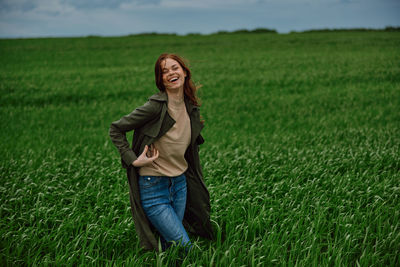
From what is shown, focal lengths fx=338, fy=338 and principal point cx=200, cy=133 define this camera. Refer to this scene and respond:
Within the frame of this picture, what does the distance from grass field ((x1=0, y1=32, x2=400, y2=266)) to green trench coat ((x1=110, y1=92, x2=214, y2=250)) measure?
42 cm

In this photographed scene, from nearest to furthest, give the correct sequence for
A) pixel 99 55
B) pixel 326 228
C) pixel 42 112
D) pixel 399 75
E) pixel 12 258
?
pixel 12 258, pixel 326 228, pixel 42 112, pixel 399 75, pixel 99 55

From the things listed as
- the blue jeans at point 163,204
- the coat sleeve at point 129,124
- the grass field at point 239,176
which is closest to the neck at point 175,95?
the coat sleeve at point 129,124

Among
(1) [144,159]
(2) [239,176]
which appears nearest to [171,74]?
(1) [144,159]

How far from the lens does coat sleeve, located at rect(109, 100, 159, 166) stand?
3.25 m

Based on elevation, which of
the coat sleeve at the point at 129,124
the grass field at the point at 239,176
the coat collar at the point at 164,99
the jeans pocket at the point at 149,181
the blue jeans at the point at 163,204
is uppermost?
the coat collar at the point at 164,99

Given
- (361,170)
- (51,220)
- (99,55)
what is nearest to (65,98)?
(51,220)

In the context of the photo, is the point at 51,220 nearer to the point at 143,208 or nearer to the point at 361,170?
the point at 143,208

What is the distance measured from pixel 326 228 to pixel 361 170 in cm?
266

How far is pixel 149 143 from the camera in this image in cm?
329

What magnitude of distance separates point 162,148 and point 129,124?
0.40 m

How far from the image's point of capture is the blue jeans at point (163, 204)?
3.33 m

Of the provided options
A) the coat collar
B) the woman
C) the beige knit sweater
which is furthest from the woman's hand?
the coat collar

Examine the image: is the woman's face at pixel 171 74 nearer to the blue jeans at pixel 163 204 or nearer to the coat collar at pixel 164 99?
the coat collar at pixel 164 99

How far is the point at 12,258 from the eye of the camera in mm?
3893
